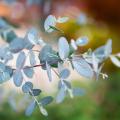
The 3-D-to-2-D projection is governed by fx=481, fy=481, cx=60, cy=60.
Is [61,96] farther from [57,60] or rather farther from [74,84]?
[74,84]

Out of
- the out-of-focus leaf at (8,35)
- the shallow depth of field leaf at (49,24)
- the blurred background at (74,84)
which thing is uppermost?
the shallow depth of field leaf at (49,24)

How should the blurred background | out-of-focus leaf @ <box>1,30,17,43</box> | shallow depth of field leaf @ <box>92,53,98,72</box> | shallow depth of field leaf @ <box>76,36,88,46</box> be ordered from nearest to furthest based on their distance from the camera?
1. shallow depth of field leaf @ <box>92,53,98,72</box>
2. shallow depth of field leaf @ <box>76,36,88,46</box>
3. out-of-focus leaf @ <box>1,30,17,43</box>
4. the blurred background

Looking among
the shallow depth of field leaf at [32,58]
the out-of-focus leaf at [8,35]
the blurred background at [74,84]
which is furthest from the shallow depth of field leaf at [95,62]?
the blurred background at [74,84]

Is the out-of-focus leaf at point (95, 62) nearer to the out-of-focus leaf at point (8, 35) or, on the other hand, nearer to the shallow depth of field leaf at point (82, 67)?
the shallow depth of field leaf at point (82, 67)

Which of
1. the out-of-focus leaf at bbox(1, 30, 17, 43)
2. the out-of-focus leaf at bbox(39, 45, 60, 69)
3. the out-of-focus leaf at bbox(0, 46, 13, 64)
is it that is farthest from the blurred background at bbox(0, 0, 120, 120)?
the out-of-focus leaf at bbox(39, 45, 60, 69)

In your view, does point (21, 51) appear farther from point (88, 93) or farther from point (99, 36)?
point (99, 36)

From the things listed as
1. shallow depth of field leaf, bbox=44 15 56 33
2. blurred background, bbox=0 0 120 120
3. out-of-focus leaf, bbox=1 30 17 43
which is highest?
shallow depth of field leaf, bbox=44 15 56 33

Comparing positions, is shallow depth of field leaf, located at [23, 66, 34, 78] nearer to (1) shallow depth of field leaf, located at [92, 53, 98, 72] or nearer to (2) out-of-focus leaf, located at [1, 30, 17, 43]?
(1) shallow depth of field leaf, located at [92, 53, 98, 72]

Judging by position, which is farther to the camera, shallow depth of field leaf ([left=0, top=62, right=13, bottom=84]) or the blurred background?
the blurred background
